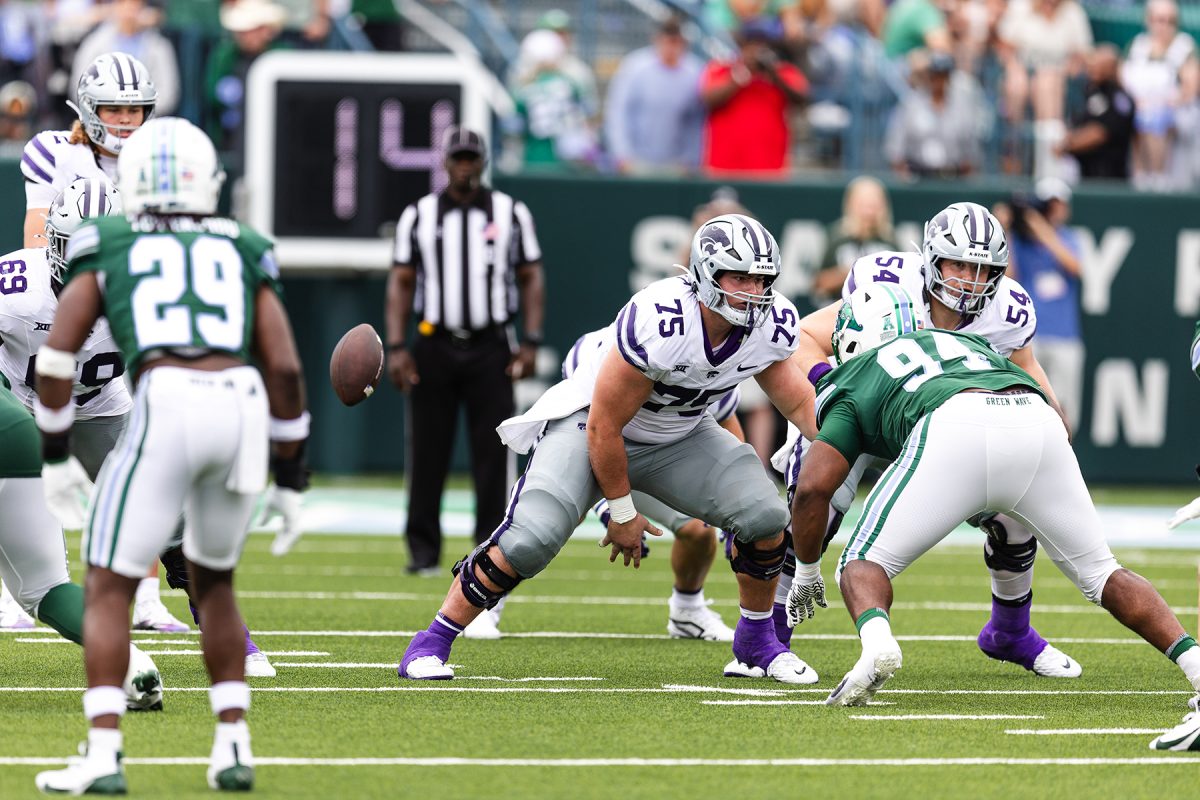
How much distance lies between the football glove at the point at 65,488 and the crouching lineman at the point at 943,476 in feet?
7.21

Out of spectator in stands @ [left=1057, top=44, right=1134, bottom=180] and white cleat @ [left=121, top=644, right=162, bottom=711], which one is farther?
spectator in stands @ [left=1057, top=44, right=1134, bottom=180]

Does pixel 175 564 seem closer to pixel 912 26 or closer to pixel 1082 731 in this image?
pixel 1082 731

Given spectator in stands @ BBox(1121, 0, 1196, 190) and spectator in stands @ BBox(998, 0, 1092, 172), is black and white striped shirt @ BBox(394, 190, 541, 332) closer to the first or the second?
spectator in stands @ BBox(998, 0, 1092, 172)

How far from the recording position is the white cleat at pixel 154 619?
7.40 metres

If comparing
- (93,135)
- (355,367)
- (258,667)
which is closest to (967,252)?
(355,367)

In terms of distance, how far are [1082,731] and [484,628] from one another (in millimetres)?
2631

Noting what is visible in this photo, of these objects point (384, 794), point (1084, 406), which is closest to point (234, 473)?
point (384, 794)

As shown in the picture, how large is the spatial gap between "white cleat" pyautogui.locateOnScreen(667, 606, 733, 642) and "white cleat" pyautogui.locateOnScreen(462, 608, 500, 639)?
2.24 ft

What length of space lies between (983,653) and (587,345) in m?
1.85

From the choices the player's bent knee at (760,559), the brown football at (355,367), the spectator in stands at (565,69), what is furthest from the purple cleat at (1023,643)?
the spectator in stands at (565,69)

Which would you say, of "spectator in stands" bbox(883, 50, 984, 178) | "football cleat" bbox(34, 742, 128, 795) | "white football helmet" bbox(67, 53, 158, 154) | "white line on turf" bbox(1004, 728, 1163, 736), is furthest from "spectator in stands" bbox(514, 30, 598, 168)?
"football cleat" bbox(34, 742, 128, 795)

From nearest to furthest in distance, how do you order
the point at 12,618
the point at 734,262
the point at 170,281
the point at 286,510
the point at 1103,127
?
the point at 170,281
the point at 286,510
the point at 734,262
the point at 12,618
the point at 1103,127

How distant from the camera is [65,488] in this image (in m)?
4.75

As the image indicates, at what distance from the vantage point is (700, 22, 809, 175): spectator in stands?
527 inches
